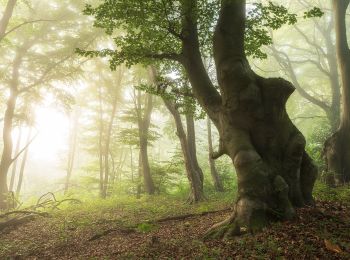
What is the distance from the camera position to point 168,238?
23.6ft

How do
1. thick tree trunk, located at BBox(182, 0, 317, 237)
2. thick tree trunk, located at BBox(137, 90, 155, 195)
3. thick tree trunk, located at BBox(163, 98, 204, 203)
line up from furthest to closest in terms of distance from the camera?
thick tree trunk, located at BBox(137, 90, 155, 195)
thick tree trunk, located at BBox(163, 98, 204, 203)
thick tree trunk, located at BBox(182, 0, 317, 237)

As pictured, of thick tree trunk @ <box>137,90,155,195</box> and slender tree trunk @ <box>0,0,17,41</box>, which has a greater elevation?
slender tree trunk @ <box>0,0,17,41</box>

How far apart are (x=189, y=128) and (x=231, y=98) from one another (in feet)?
26.6

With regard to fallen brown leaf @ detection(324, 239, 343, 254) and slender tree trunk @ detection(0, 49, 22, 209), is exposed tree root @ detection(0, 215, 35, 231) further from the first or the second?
fallen brown leaf @ detection(324, 239, 343, 254)

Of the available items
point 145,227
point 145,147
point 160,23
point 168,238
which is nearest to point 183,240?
point 168,238

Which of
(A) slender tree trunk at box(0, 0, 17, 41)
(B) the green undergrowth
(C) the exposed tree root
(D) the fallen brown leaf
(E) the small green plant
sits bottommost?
(C) the exposed tree root

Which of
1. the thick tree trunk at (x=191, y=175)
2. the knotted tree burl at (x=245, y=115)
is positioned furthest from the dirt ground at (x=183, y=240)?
the thick tree trunk at (x=191, y=175)

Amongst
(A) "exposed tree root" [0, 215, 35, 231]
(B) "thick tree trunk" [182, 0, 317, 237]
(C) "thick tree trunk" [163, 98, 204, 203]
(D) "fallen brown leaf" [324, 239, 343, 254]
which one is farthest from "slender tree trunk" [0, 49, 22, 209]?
(D) "fallen brown leaf" [324, 239, 343, 254]

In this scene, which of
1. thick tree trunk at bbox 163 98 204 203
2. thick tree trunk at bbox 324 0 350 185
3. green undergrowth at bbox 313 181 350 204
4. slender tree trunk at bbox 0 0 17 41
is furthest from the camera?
thick tree trunk at bbox 163 98 204 203

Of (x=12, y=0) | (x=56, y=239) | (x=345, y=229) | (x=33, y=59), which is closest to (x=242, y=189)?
(x=345, y=229)

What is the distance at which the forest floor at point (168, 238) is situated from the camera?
16.4 ft

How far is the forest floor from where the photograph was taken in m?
5.00

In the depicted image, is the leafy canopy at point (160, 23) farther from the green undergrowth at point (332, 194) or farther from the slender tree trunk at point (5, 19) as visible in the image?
the slender tree trunk at point (5, 19)

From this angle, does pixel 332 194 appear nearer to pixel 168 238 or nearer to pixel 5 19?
pixel 168 238
